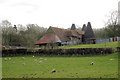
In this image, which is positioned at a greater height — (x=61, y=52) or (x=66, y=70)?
(x=61, y=52)

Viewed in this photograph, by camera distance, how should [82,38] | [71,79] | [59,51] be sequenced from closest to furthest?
[71,79] < [59,51] < [82,38]

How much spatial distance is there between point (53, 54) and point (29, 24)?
37063 millimetres

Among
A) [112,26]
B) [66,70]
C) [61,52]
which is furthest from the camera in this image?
[112,26]

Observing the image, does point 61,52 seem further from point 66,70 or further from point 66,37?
point 66,37

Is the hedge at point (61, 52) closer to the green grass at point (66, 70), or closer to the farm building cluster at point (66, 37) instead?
the green grass at point (66, 70)

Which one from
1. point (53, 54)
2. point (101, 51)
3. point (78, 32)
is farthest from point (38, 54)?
point (78, 32)

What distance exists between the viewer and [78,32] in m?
48.5

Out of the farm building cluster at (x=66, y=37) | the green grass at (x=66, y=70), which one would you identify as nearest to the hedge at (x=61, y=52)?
the green grass at (x=66, y=70)

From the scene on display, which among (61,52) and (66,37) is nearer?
(61,52)

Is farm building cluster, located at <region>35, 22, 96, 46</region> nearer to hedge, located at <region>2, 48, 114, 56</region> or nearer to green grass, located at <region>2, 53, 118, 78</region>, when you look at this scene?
hedge, located at <region>2, 48, 114, 56</region>

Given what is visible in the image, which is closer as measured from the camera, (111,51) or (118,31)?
(111,51)

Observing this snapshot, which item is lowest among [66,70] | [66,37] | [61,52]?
[66,70]

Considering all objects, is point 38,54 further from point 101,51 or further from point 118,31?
point 118,31

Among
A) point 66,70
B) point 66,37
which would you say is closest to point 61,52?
point 66,70
